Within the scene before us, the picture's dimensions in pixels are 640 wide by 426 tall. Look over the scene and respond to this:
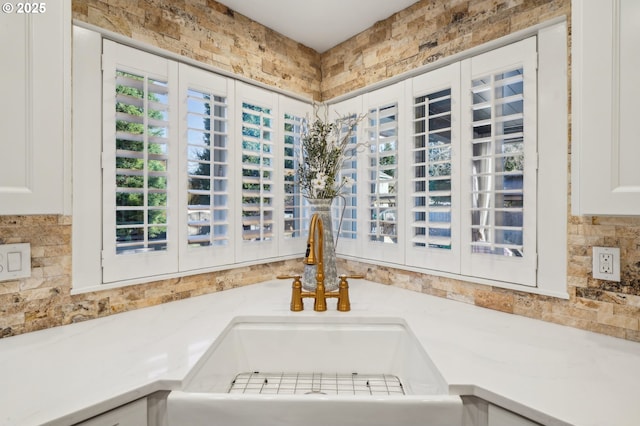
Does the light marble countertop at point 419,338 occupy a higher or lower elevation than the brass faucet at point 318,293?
lower

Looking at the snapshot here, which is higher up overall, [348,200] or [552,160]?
[552,160]

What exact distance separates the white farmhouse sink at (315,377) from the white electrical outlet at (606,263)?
2.46 feet

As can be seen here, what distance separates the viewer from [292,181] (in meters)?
2.15

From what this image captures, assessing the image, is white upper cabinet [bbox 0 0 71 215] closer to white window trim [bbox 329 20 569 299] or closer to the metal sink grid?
the metal sink grid

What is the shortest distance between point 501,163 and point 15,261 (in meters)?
2.04

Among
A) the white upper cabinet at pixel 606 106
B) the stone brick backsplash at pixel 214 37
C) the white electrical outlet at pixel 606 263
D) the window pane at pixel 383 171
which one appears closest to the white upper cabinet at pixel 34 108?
the stone brick backsplash at pixel 214 37

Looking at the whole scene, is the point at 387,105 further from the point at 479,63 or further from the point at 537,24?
the point at 537,24

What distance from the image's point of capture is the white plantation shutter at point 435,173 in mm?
1610

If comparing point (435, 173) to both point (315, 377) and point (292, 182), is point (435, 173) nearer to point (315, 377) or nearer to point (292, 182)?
point (292, 182)

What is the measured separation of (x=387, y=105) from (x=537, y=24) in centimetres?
78

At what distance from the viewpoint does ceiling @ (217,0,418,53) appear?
1.79 meters

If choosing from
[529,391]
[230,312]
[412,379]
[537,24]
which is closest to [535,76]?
[537,24]

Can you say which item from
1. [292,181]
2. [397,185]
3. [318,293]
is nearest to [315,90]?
[292,181]

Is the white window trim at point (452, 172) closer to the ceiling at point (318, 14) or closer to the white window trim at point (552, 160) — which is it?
the white window trim at point (552, 160)
